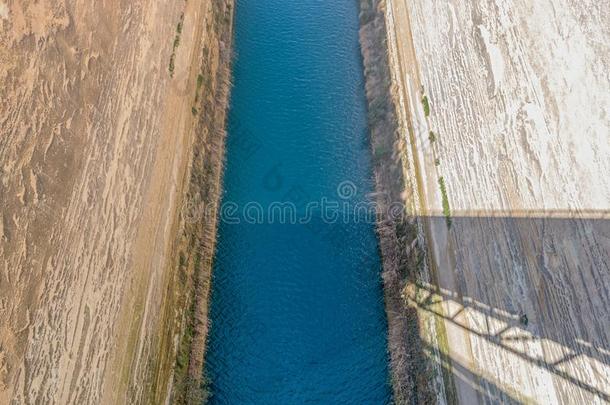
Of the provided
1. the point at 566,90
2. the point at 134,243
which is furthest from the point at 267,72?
the point at 566,90

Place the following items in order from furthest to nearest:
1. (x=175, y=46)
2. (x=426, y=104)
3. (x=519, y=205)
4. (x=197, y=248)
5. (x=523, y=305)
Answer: (x=426, y=104)
(x=175, y=46)
(x=197, y=248)
(x=519, y=205)
(x=523, y=305)

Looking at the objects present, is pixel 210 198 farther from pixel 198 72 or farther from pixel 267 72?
pixel 267 72

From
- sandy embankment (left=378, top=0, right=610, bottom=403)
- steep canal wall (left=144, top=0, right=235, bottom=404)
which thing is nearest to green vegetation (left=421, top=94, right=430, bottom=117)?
sandy embankment (left=378, top=0, right=610, bottom=403)

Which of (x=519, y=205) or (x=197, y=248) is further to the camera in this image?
(x=197, y=248)

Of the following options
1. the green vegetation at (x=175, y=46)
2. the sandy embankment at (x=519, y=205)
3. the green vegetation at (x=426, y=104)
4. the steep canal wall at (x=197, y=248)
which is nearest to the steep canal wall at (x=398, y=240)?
the sandy embankment at (x=519, y=205)

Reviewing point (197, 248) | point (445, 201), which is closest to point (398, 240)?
point (445, 201)

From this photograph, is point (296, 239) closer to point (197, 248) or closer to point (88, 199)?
point (197, 248)

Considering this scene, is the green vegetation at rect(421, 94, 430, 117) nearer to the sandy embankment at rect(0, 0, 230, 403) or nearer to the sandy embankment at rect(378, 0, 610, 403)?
the sandy embankment at rect(378, 0, 610, 403)
